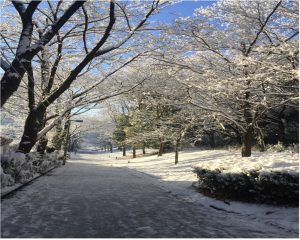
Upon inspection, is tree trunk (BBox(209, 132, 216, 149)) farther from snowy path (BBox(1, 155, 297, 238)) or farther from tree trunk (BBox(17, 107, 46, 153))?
snowy path (BBox(1, 155, 297, 238))

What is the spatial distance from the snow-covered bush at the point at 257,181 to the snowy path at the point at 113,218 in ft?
3.42

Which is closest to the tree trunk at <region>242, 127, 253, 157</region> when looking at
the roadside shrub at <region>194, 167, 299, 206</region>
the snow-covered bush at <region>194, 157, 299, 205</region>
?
the snow-covered bush at <region>194, 157, 299, 205</region>

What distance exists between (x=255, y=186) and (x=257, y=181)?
0.19 metres

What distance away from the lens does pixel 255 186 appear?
9461 millimetres

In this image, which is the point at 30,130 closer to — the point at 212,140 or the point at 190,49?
the point at 190,49

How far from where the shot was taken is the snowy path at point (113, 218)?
22.8 ft

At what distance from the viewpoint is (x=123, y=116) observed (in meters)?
55.0

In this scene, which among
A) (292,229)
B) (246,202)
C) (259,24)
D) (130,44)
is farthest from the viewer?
(130,44)

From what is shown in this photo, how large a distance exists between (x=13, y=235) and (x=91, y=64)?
1650 cm

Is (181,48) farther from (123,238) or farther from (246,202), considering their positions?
(123,238)

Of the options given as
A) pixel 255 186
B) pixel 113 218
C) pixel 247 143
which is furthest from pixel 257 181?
pixel 247 143

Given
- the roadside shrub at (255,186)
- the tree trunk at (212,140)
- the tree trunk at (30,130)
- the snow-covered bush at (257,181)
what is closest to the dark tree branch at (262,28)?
the snow-covered bush at (257,181)

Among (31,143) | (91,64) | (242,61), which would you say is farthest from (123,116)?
(242,61)

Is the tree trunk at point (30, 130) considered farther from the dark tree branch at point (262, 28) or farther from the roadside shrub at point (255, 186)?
the dark tree branch at point (262, 28)
